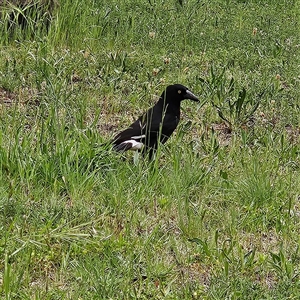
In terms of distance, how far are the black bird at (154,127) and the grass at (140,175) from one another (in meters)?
0.14

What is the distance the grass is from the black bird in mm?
138

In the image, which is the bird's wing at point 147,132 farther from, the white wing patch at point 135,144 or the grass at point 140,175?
the grass at point 140,175

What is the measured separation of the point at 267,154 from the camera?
19.9 ft

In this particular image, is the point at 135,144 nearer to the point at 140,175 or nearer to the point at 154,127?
the point at 154,127

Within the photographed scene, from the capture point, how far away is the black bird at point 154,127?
6.09 m

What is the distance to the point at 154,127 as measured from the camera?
633 cm

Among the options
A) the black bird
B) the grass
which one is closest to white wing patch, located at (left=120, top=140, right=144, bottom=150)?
the black bird

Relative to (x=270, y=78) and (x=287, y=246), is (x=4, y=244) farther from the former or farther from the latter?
(x=270, y=78)

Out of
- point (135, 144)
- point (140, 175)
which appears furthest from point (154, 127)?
point (140, 175)

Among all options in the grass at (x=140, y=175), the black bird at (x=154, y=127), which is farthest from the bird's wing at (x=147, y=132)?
the grass at (x=140, y=175)

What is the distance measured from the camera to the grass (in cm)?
432

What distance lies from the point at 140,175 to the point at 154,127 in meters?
1.10

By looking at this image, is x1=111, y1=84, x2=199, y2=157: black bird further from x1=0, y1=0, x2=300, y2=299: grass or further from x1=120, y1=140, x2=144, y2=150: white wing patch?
x1=0, y1=0, x2=300, y2=299: grass

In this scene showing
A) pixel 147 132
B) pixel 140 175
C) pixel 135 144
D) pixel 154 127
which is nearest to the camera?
pixel 140 175
